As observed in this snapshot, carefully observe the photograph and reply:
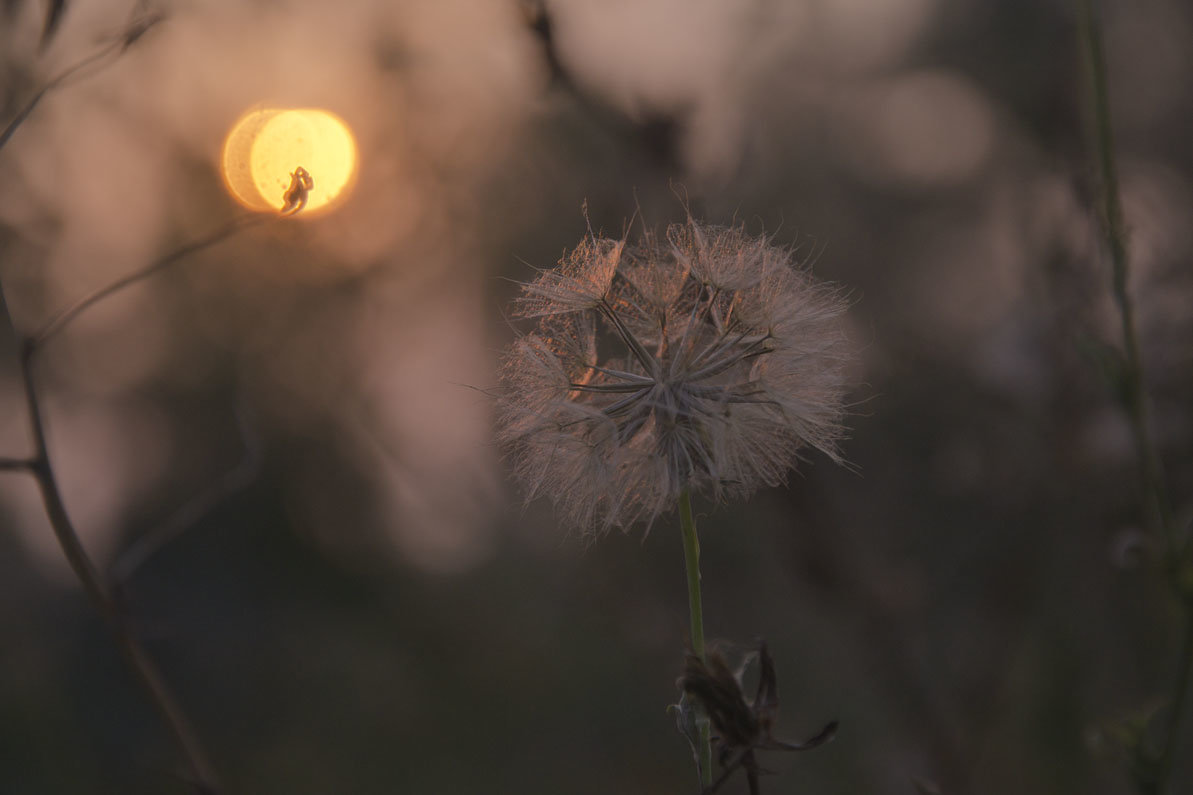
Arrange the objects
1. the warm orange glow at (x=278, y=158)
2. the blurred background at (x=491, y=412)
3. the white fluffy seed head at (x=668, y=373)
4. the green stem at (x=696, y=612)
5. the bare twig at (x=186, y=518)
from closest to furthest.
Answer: the green stem at (x=696, y=612) → the bare twig at (x=186, y=518) → the white fluffy seed head at (x=668, y=373) → the warm orange glow at (x=278, y=158) → the blurred background at (x=491, y=412)

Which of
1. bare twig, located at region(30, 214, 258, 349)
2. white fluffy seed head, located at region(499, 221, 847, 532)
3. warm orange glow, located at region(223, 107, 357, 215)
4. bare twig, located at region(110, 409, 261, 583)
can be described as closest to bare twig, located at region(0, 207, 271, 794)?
bare twig, located at region(30, 214, 258, 349)

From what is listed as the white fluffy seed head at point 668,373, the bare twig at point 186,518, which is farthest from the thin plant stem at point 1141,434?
the bare twig at point 186,518

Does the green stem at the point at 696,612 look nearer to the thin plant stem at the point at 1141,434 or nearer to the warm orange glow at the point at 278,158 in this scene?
the thin plant stem at the point at 1141,434

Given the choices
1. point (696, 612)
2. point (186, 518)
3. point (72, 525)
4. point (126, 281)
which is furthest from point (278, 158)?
point (696, 612)

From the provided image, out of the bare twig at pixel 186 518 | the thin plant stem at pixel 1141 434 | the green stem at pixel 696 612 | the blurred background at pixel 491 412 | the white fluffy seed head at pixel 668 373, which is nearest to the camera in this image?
the thin plant stem at pixel 1141 434

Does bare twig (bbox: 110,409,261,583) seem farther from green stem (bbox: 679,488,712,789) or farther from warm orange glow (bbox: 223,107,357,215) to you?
green stem (bbox: 679,488,712,789)

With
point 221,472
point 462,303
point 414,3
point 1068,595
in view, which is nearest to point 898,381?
point 1068,595
